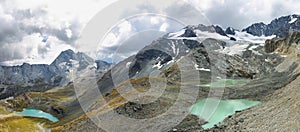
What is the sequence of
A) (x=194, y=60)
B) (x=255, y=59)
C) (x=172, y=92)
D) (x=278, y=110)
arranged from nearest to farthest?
(x=278, y=110) < (x=172, y=92) < (x=194, y=60) < (x=255, y=59)

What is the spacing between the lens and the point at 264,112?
190ft

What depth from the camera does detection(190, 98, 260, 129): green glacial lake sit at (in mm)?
65000

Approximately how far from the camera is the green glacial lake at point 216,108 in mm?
65000

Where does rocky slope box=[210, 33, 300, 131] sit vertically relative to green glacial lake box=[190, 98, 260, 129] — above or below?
below

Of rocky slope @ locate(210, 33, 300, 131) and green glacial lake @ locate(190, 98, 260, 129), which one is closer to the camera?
rocky slope @ locate(210, 33, 300, 131)

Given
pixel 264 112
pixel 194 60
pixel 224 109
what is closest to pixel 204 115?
pixel 224 109

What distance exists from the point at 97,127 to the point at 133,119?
8.94 metres

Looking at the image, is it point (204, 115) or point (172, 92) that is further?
point (172, 92)

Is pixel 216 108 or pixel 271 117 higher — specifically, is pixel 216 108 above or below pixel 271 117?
above

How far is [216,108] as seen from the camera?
73062 mm

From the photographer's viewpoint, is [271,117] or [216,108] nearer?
[271,117]

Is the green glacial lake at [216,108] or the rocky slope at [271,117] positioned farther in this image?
the green glacial lake at [216,108]

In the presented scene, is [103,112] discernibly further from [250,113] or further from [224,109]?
[250,113]

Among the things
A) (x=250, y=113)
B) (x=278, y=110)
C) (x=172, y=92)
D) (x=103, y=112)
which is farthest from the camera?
(x=172, y=92)
